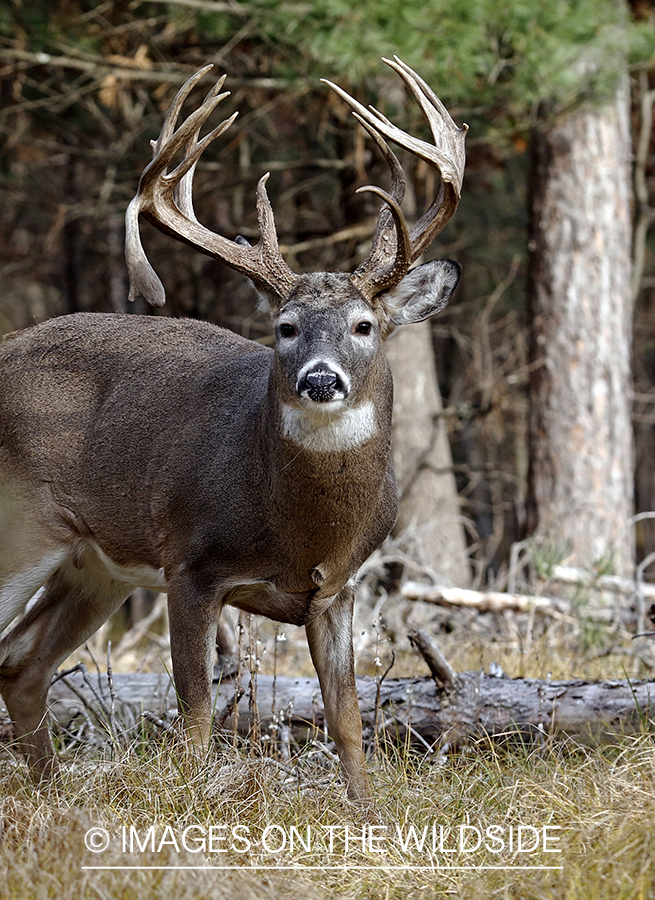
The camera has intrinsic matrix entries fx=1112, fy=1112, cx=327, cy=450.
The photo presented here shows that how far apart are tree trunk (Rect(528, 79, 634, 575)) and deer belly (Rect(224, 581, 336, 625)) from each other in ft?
13.7

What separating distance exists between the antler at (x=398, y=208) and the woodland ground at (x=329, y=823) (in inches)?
59.3

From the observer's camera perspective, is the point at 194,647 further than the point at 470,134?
No

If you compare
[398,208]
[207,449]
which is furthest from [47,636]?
[398,208]

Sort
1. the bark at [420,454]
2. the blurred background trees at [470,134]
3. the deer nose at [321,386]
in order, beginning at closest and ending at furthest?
the deer nose at [321,386], the blurred background trees at [470,134], the bark at [420,454]

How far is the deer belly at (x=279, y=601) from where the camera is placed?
3898 mm

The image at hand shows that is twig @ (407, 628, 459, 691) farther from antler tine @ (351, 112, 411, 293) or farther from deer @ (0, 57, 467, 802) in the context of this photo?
antler tine @ (351, 112, 411, 293)

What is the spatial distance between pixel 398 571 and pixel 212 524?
479 cm

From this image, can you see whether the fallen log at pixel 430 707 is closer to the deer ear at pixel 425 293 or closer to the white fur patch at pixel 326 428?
the white fur patch at pixel 326 428

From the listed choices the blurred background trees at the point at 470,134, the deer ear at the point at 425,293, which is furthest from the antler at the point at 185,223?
the blurred background trees at the point at 470,134

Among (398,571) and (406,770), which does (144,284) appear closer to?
(406,770)

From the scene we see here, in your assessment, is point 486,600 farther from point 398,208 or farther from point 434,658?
point 398,208

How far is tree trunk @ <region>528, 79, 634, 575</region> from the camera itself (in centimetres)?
796

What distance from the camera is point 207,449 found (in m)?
4.10

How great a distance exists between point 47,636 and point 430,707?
1.61 meters
